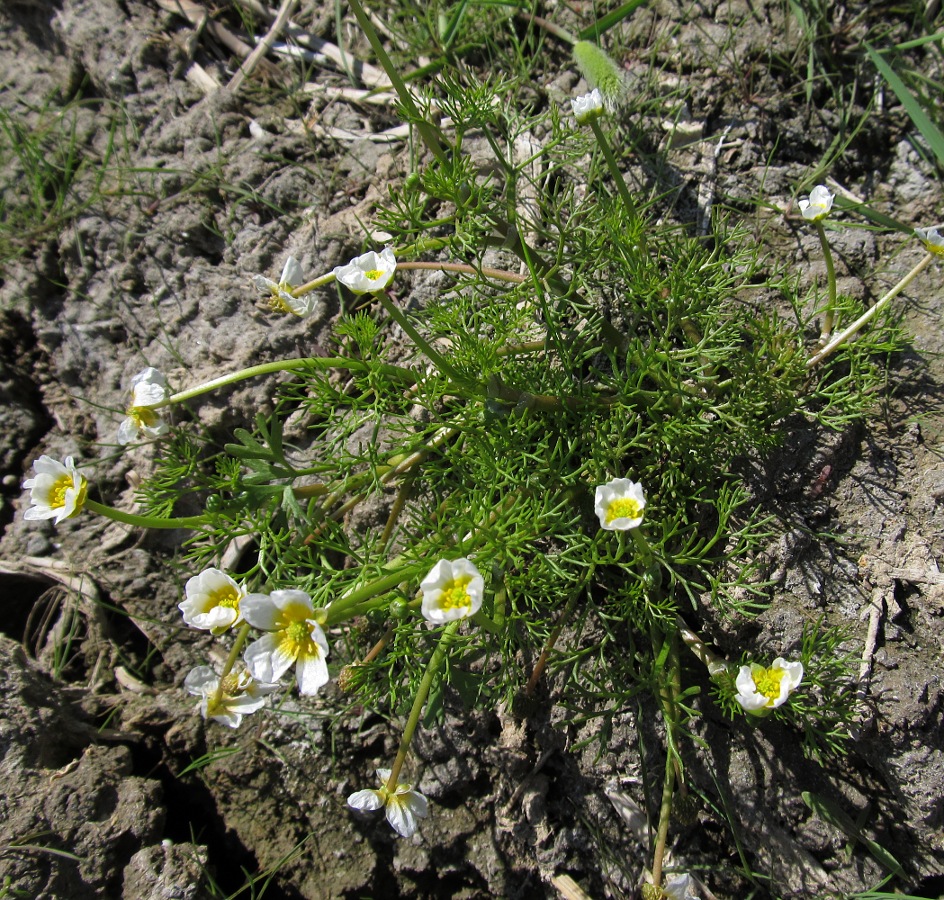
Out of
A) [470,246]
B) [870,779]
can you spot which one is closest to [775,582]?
[870,779]

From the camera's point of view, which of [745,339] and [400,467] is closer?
[400,467]

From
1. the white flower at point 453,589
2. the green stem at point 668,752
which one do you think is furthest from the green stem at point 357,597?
the green stem at point 668,752

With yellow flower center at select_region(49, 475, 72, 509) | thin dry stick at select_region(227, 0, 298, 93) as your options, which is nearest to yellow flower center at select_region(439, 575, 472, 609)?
yellow flower center at select_region(49, 475, 72, 509)

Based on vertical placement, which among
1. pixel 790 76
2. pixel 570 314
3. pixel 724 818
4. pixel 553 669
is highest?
pixel 790 76

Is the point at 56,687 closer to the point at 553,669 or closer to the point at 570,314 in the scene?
the point at 553,669

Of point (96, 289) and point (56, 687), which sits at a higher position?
point (96, 289)

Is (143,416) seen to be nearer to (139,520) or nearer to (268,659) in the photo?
(139,520)

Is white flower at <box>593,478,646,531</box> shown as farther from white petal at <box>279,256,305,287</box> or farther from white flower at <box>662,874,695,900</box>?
white petal at <box>279,256,305,287</box>
